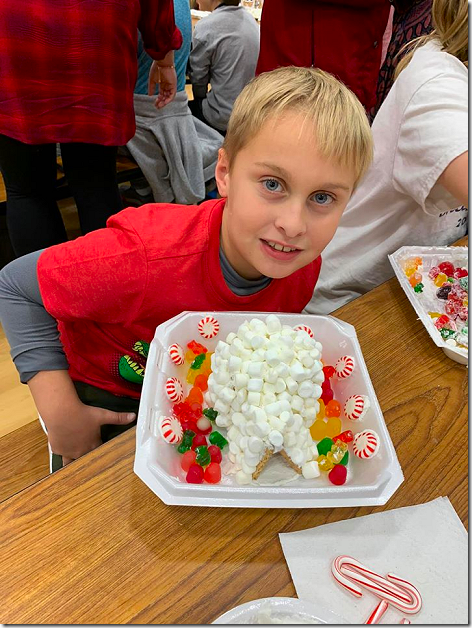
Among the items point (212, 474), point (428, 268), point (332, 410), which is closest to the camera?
point (212, 474)

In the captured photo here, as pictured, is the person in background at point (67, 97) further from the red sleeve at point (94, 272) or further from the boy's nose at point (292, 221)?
the boy's nose at point (292, 221)

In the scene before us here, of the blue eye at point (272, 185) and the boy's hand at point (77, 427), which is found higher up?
the blue eye at point (272, 185)

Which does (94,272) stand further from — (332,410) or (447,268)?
(447,268)

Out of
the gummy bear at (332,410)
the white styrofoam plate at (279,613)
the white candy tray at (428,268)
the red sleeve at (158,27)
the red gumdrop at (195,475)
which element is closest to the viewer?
the white styrofoam plate at (279,613)

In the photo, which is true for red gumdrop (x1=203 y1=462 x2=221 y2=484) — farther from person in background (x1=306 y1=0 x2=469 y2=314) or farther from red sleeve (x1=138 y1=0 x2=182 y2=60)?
red sleeve (x1=138 y1=0 x2=182 y2=60)

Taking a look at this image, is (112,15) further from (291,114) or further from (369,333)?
(369,333)

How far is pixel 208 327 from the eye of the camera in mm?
741

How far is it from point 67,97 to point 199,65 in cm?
120

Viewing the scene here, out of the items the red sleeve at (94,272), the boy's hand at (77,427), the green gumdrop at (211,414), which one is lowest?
the boy's hand at (77,427)

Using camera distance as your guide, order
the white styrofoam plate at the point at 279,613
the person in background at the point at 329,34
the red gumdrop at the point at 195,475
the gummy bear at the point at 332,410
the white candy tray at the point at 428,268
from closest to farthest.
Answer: the white styrofoam plate at the point at 279,613, the red gumdrop at the point at 195,475, the gummy bear at the point at 332,410, the white candy tray at the point at 428,268, the person in background at the point at 329,34

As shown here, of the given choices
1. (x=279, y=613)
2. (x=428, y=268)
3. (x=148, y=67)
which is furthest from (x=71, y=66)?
(x=279, y=613)

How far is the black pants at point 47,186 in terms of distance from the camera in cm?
121

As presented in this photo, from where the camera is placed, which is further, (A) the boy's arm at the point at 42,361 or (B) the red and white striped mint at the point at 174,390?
(A) the boy's arm at the point at 42,361

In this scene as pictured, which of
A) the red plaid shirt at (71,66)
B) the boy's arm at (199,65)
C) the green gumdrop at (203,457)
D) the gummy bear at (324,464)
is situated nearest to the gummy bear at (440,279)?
the gummy bear at (324,464)
